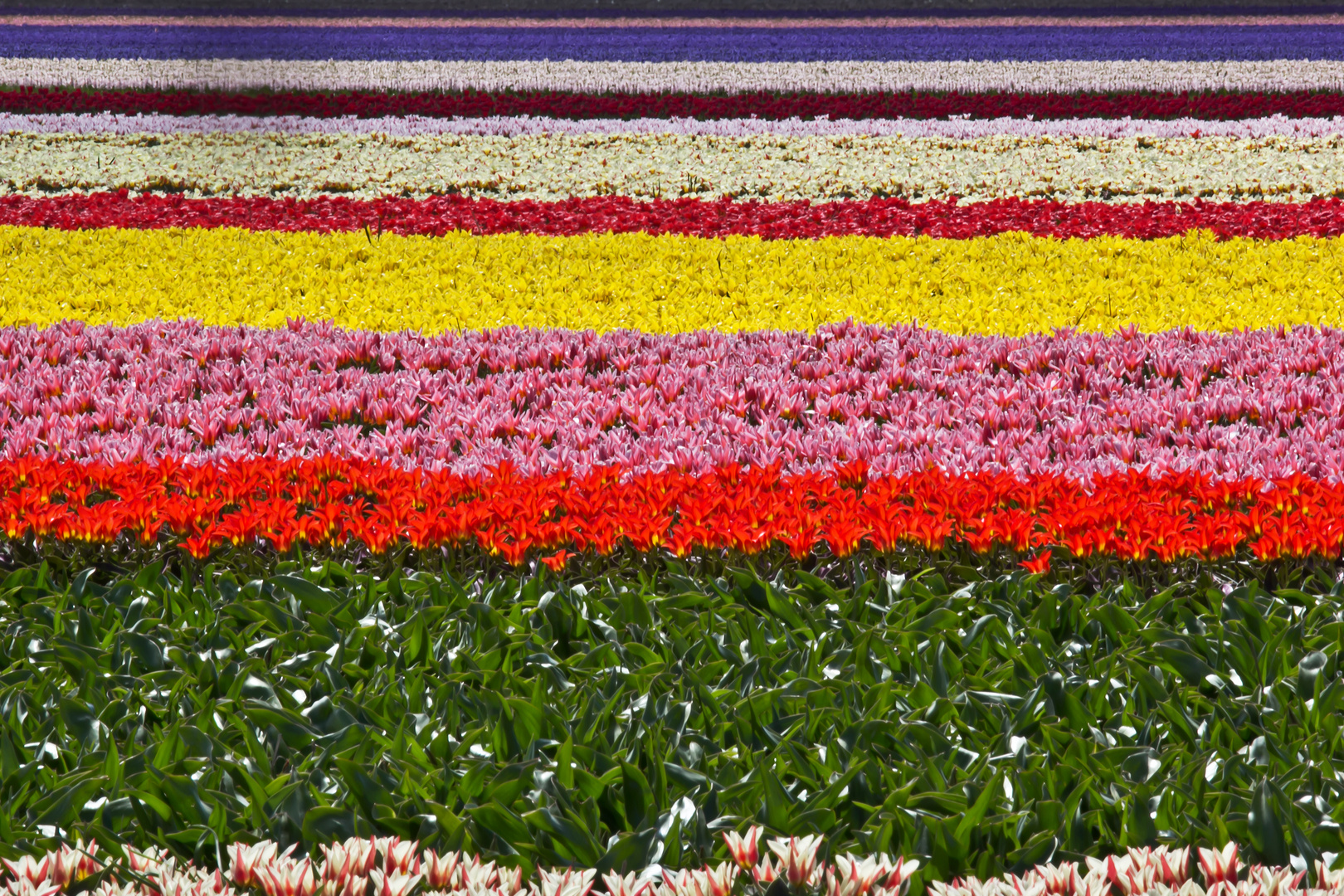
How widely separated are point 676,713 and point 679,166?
14.1 m

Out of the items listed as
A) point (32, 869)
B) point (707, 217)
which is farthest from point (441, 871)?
point (707, 217)

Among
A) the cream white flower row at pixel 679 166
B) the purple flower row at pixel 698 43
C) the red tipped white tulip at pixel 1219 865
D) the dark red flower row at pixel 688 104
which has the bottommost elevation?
the cream white flower row at pixel 679 166

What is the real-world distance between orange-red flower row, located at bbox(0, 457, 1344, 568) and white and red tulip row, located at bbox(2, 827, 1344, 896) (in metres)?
1.60

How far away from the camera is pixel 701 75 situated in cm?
2367

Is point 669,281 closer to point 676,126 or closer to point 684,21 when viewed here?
point 676,126

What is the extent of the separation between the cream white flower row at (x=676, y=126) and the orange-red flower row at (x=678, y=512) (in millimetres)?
14667

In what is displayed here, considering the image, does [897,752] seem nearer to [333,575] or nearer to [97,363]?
[333,575]

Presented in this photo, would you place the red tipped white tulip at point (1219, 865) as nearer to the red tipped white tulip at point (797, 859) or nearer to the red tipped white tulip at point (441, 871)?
the red tipped white tulip at point (797, 859)

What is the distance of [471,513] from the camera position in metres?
3.91

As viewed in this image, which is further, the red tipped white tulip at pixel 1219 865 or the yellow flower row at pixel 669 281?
the yellow flower row at pixel 669 281

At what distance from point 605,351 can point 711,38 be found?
24069 millimetres

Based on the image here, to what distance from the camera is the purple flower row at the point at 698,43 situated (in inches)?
1007

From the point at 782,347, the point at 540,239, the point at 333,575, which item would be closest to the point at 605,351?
the point at 782,347

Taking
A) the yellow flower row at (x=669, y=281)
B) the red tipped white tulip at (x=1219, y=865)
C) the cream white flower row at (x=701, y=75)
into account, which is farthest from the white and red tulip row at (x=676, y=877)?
the cream white flower row at (x=701, y=75)
